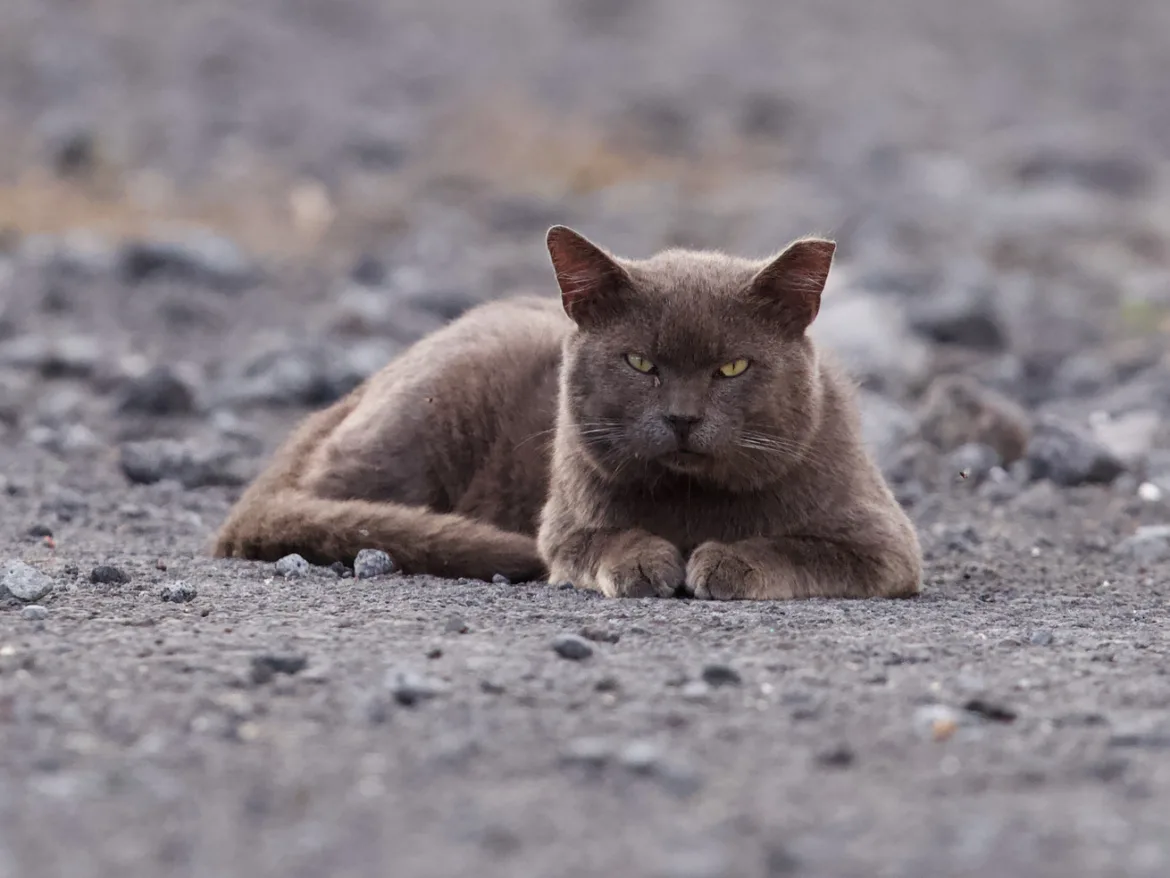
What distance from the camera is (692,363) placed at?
14.3 ft

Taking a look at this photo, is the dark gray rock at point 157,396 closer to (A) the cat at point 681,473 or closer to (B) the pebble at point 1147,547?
(A) the cat at point 681,473

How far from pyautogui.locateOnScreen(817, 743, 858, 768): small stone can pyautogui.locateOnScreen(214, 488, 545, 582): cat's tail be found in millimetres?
2163

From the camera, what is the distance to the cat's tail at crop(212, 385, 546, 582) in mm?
4820

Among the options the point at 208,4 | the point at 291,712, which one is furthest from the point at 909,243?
the point at 208,4

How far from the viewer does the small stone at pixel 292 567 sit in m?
4.77

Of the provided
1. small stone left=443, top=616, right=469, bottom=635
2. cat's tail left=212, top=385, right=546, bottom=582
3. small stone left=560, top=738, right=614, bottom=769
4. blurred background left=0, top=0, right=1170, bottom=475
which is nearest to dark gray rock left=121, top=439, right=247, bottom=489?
blurred background left=0, top=0, right=1170, bottom=475

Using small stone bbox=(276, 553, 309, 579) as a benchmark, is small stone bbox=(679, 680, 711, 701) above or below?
below

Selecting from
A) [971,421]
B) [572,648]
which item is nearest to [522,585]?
[572,648]

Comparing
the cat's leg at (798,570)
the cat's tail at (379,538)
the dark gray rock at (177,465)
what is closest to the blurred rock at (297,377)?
the dark gray rock at (177,465)

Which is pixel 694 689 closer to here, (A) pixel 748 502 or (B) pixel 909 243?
(A) pixel 748 502

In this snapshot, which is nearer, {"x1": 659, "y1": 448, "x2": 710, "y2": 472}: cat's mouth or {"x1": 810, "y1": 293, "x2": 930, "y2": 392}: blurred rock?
{"x1": 659, "y1": 448, "x2": 710, "y2": 472}: cat's mouth

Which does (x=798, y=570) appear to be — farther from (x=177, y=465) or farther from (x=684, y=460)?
(x=177, y=465)

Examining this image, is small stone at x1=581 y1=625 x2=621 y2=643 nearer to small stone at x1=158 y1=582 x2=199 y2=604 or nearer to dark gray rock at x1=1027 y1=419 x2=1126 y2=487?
small stone at x1=158 y1=582 x2=199 y2=604

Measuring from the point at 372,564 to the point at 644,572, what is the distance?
883 mm
